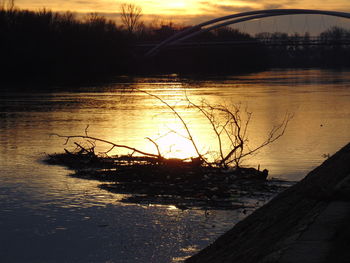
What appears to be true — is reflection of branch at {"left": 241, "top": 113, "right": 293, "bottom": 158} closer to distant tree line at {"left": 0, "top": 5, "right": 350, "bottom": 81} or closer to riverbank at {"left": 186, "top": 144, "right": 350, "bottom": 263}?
riverbank at {"left": 186, "top": 144, "right": 350, "bottom": 263}

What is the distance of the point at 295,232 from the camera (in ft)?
17.0

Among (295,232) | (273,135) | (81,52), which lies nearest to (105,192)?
(295,232)

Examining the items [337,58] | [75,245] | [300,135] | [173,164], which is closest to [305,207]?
[75,245]

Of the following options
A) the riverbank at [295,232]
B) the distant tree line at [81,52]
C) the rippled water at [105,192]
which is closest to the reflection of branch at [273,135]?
the rippled water at [105,192]

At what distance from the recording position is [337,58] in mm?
132000

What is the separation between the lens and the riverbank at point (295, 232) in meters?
4.42

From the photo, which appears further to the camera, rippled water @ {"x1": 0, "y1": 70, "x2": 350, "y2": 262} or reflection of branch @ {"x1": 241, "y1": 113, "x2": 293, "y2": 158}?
reflection of branch @ {"x1": 241, "y1": 113, "x2": 293, "y2": 158}

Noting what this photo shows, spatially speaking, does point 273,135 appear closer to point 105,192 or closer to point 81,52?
point 105,192

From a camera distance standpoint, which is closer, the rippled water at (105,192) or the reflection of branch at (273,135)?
the rippled water at (105,192)

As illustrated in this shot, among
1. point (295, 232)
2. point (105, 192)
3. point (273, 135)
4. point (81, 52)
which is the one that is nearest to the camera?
point (295, 232)

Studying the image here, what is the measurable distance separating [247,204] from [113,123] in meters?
12.6

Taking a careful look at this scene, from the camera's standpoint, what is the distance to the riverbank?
14.5 feet

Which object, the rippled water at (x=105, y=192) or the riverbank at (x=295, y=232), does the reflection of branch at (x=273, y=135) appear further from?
the riverbank at (x=295, y=232)

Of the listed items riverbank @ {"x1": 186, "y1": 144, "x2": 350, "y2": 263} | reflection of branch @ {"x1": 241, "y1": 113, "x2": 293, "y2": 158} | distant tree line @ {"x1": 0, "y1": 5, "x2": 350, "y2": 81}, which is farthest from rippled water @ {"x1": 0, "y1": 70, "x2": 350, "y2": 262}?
distant tree line @ {"x1": 0, "y1": 5, "x2": 350, "y2": 81}
